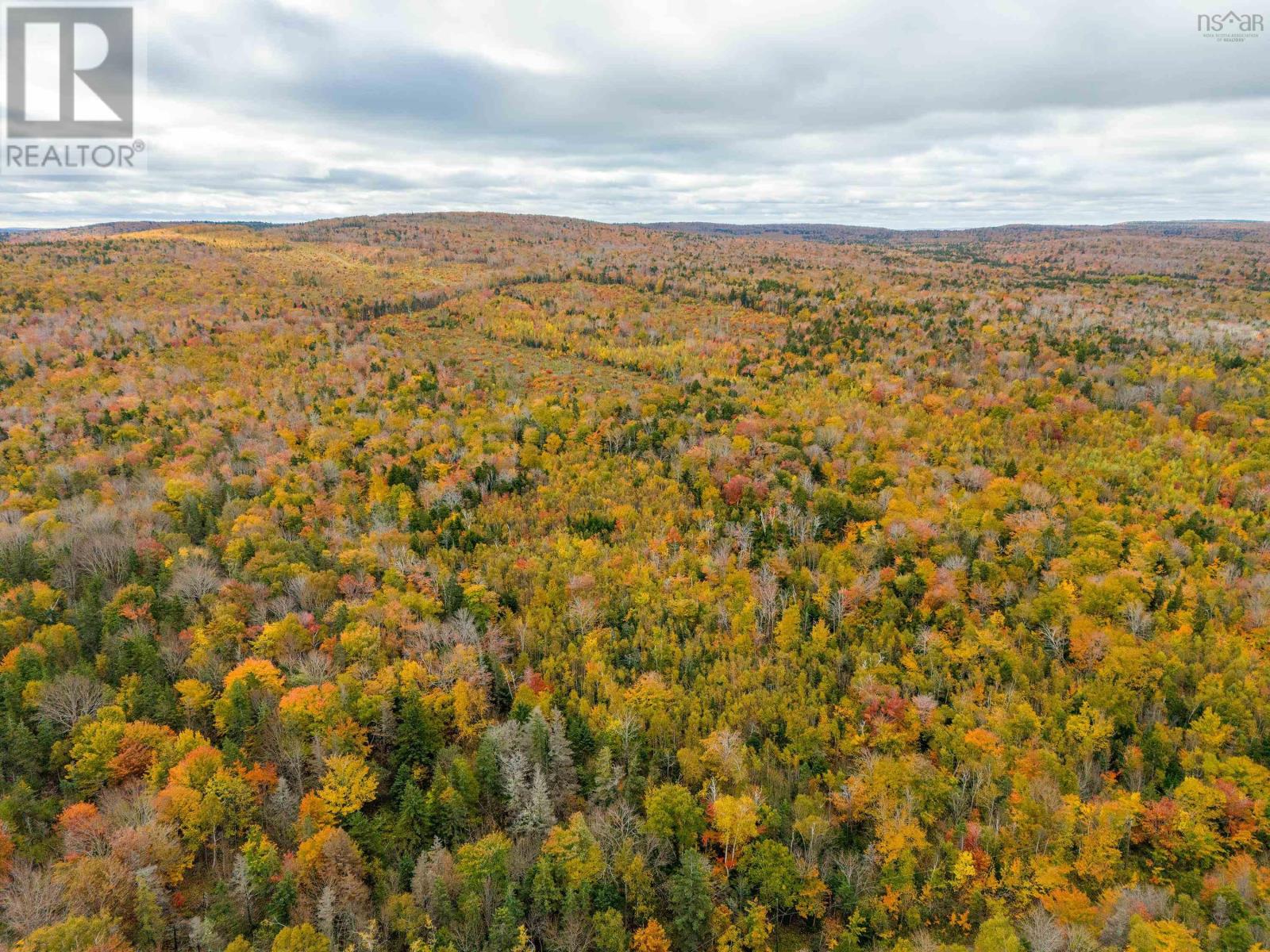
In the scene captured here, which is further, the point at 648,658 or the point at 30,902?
the point at 648,658

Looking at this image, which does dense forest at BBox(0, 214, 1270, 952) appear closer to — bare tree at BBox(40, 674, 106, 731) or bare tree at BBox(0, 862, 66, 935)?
bare tree at BBox(0, 862, 66, 935)

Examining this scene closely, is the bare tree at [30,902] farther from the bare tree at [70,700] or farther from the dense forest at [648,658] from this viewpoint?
the bare tree at [70,700]

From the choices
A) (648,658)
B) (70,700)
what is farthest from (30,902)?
(648,658)

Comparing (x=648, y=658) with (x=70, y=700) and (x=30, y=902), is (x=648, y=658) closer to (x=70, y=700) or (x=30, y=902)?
(x=30, y=902)

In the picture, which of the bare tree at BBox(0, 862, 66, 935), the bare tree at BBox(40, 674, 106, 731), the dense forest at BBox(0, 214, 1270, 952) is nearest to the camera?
the bare tree at BBox(0, 862, 66, 935)

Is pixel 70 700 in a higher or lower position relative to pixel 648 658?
higher

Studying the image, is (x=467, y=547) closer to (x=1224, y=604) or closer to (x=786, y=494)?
(x=786, y=494)

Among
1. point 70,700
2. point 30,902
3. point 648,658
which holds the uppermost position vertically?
point 70,700

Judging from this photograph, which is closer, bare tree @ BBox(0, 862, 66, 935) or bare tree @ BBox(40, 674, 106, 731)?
bare tree @ BBox(0, 862, 66, 935)

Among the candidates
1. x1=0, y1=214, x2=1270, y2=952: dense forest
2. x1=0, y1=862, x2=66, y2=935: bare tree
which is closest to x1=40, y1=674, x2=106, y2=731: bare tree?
x1=0, y1=214, x2=1270, y2=952: dense forest
